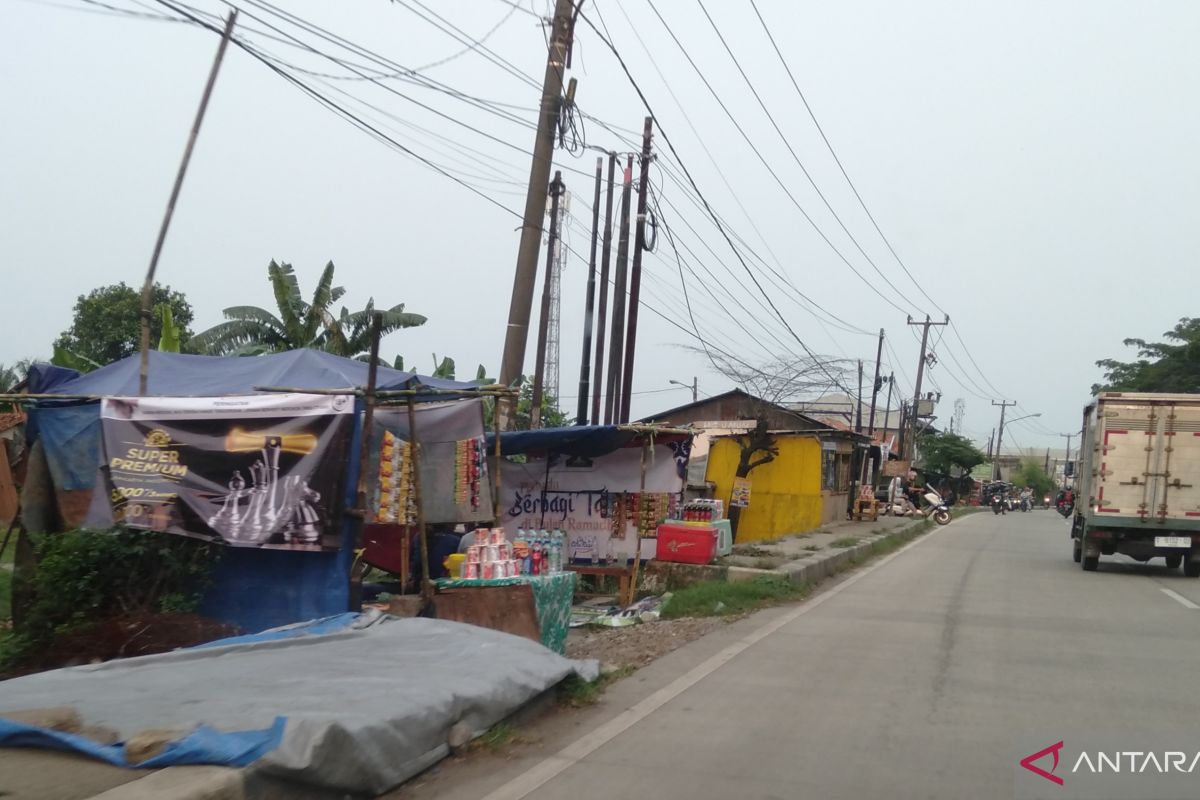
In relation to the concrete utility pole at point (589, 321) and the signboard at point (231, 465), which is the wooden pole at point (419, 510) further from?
the concrete utility pole at point (589, 321)

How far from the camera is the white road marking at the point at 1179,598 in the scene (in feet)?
44.0

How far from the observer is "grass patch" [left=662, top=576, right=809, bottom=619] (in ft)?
40.8

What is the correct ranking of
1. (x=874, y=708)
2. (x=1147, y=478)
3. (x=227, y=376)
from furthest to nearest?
1. (x=1147, y=478)
2. (x=227, y=376)
3. (x=874, y=708)

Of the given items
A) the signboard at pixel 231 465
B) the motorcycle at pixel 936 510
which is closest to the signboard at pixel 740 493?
the signboard at pixel 231 465

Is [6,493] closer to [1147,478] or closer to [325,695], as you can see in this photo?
[325,695]

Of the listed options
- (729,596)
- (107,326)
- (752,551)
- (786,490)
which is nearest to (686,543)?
(729,596)

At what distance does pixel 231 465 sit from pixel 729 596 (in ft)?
21.1

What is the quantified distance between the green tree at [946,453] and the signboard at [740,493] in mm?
50619

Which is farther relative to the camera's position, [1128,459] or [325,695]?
[1128,459]

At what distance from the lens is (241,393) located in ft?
34.0

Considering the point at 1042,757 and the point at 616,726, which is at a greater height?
the point at 1042,757

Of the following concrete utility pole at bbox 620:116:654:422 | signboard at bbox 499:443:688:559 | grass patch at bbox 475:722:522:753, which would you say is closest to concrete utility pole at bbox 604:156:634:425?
concrete utility pole at bbox 620:116:654:422

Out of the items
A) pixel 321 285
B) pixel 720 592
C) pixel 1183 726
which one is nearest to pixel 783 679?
pixel 1183 726

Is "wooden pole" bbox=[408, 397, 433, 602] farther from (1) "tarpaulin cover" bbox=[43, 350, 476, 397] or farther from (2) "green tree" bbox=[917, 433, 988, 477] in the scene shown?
(2) "green tree" bbox=[917, 433, 988, 477]
